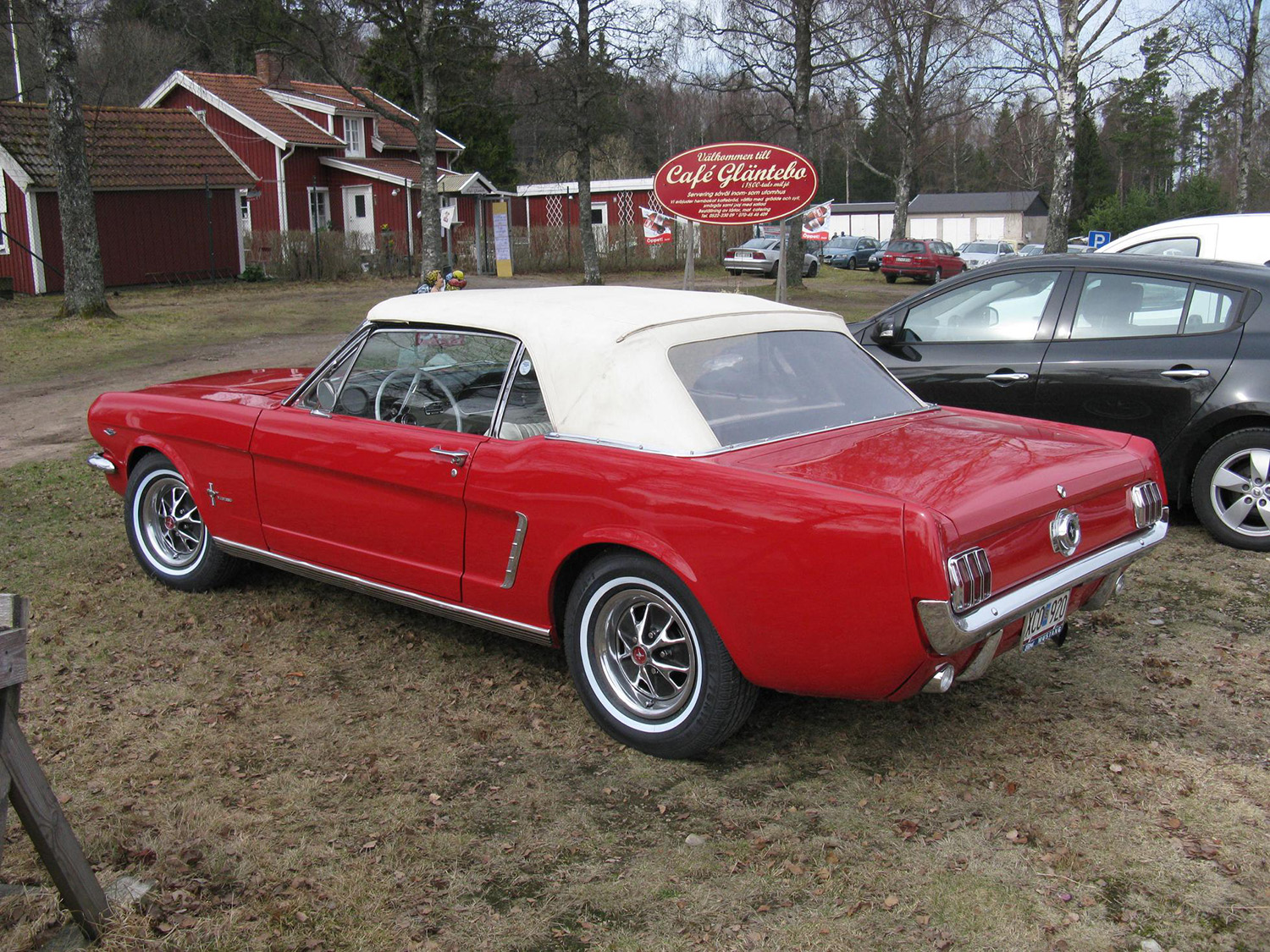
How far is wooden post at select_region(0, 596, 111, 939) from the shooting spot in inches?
102

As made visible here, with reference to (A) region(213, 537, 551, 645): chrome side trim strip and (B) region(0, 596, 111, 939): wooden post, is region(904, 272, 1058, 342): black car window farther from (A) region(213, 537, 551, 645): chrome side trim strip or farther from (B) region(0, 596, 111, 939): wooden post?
(B) region(0, 596, 111, 939): wooden post

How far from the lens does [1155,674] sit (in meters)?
4.52

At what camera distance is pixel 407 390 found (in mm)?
4672

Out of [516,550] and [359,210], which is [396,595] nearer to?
[516,550]

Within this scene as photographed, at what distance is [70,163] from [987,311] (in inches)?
633

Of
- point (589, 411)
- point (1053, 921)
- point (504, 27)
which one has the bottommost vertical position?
point (1053, 921)

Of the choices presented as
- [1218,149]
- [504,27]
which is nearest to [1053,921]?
[504,27]

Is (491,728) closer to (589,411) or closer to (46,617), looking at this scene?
(589,411)

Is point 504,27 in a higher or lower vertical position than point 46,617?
higher

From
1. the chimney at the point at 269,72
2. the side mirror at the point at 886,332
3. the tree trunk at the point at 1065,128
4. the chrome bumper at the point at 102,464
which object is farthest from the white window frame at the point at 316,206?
the chrome bumper at the point at 102,464

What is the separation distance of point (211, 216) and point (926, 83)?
77.8 ft

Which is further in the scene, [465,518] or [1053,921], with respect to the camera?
[465,518]

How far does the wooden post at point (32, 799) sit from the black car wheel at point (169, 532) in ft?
9.07

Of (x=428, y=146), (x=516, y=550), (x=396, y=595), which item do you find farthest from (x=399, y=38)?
(x=516, y=550)
